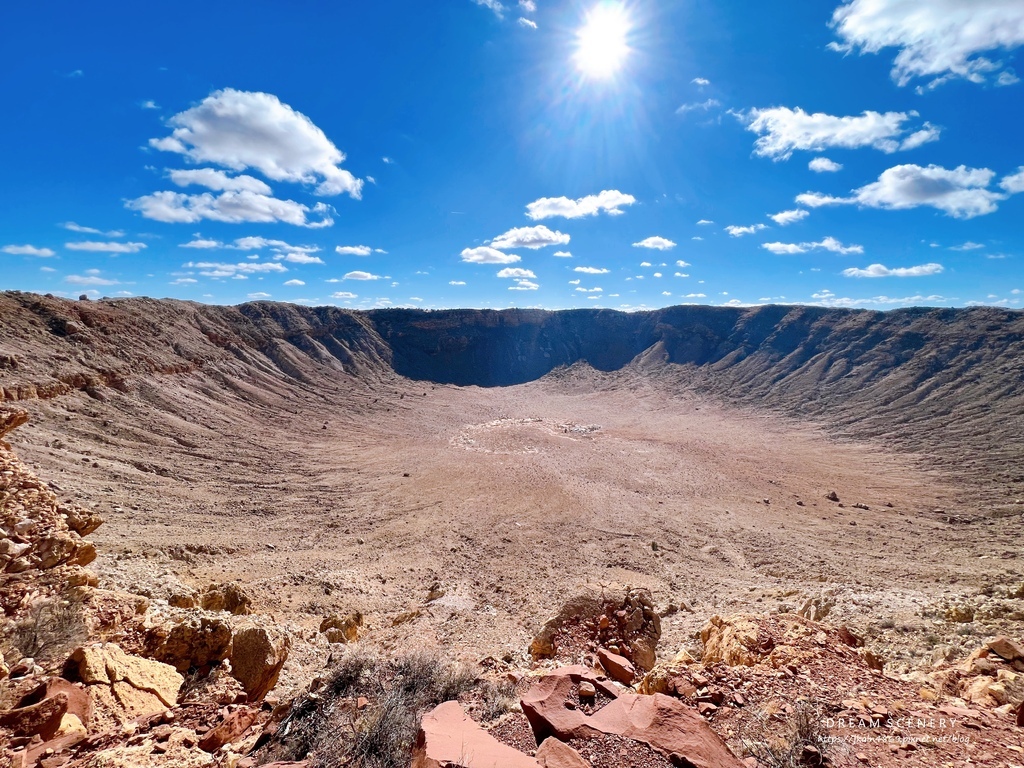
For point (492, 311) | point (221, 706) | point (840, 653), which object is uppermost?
point (492, 311)

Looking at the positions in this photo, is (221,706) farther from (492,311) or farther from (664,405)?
(492,311)

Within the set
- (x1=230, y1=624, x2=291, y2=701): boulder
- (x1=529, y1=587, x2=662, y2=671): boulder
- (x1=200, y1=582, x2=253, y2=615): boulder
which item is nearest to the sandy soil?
(x1=529, y1=587, x2=662, y2=671): boulder

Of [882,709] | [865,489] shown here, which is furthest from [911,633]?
[865,489]

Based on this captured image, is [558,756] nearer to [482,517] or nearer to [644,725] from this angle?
[644,725]

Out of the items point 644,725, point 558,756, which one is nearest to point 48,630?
point 558,756

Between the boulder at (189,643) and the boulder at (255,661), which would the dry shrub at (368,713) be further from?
the boulder at (189,643)

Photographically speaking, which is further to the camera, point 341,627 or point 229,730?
point 341,627

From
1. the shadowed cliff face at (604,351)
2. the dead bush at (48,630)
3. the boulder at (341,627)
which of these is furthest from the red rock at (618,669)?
the shadowed cliff face at (604,351)

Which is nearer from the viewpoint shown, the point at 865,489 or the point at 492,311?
the point at 865,489
